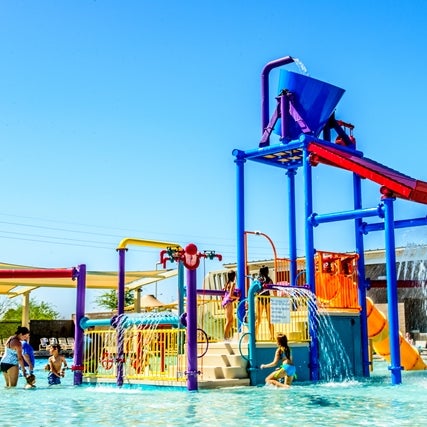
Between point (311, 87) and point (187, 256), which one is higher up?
point (311, 87)

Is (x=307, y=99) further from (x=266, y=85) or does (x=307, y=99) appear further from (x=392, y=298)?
(x=392, y=298)

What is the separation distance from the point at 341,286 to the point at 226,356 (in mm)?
3613

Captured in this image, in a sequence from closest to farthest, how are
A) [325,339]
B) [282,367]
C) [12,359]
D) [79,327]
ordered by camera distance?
[282,367] < [12,359] < [79,327] < [325,339]

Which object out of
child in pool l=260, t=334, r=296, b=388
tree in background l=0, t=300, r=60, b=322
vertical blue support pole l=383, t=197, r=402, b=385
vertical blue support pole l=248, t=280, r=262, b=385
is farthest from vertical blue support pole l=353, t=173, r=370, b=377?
tree in background l=0, t=300, r=60, b=322

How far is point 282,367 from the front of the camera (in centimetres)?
1258

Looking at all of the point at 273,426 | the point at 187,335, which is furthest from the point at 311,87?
the point at 273,426

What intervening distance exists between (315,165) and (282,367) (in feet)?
15.6

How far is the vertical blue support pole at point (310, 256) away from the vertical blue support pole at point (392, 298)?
162cm

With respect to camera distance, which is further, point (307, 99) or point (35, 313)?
point (35, 313)

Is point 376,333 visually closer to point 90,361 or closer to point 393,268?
point 393,268

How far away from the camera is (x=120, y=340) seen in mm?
13195

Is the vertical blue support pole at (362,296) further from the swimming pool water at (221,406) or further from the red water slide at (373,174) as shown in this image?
the swimming pool water at (221,406)

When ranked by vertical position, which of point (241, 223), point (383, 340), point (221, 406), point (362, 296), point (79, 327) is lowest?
point (221, 406)

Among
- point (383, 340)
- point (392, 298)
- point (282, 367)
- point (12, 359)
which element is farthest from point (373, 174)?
point (12, 359)
